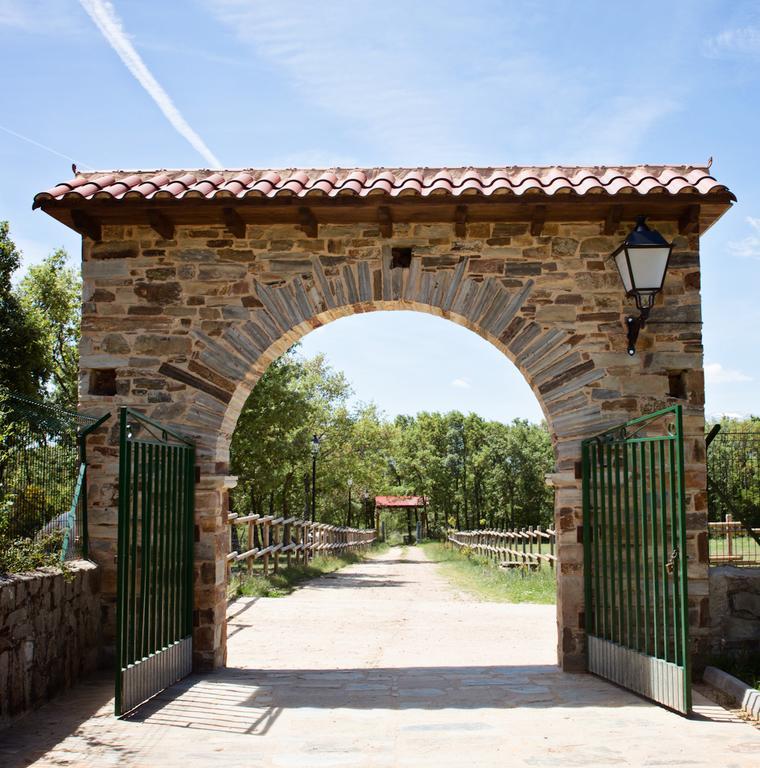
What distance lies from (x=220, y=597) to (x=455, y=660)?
2.16 meters

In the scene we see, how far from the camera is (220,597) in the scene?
6.57 m

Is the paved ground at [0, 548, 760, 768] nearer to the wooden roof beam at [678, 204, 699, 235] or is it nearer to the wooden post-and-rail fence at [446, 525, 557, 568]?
the wooden roof beam at [678, 204, 699, 235]

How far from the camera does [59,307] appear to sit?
21922 mm

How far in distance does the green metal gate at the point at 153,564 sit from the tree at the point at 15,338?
35.1 feet

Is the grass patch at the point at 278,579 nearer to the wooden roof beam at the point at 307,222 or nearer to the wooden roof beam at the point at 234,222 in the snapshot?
the wooden roof beam at the point at 234,222

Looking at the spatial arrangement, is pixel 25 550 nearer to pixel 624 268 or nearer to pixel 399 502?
pixel 624 268

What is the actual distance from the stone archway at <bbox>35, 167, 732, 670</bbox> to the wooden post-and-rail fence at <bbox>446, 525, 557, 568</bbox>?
7.14 m

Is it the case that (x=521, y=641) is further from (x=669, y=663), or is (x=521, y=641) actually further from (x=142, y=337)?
(x=142, y=337)

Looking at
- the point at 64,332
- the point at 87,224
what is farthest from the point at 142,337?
the point at 64,332

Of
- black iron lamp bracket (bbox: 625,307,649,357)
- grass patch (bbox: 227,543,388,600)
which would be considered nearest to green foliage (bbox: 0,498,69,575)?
black iron lamp bracket (bbox: 625,307,649,357)

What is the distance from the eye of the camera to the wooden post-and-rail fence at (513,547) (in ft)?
52.9

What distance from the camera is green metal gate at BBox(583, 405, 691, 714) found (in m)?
5.05

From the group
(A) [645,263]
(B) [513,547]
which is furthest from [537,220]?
(B) [513,547]

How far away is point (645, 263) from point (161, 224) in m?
3.93
